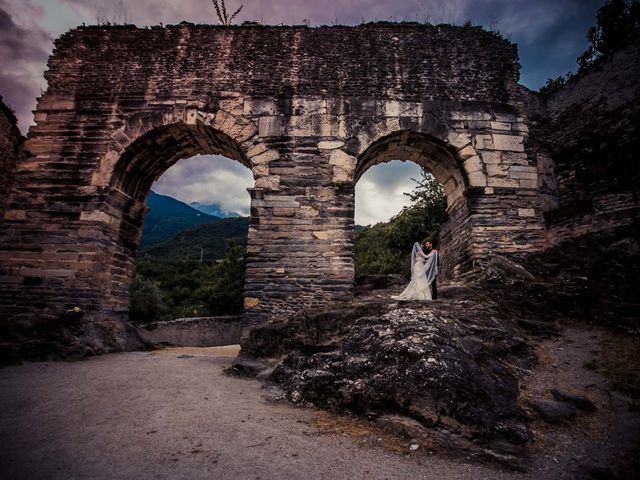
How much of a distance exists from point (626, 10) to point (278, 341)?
870 inches

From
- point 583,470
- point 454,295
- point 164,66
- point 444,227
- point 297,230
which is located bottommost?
point 583,470

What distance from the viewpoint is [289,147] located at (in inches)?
287

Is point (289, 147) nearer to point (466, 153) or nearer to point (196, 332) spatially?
point (466, 153)

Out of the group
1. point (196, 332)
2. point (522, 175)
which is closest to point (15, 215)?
point (196, 332)

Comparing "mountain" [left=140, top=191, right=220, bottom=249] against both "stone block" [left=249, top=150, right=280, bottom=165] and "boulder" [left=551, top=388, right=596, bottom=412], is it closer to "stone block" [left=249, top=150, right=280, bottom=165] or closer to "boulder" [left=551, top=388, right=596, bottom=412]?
"stone block" [left=249, top=150, right=280, bottom=165]

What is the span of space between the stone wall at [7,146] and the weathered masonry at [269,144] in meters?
3.61

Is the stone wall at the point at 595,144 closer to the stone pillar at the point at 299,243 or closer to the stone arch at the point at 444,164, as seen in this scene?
the stone arch at the point at 444,164

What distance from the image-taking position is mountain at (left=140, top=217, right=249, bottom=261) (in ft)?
154

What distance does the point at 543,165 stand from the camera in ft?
25.0

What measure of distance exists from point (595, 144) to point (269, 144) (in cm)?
753

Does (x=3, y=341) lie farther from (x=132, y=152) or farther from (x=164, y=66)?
(x=164, y=66)

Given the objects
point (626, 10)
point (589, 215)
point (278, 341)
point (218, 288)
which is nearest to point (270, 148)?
point (278, 341)

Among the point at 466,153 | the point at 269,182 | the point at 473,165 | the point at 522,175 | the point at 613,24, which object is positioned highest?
the point at 613,24

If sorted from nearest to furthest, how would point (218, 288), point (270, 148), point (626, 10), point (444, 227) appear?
1. point (270, 148)
2. point (444, 227)
3. point (626, 10)
4. point (218, 288)
